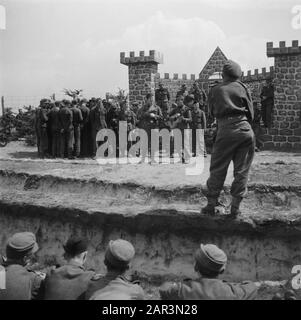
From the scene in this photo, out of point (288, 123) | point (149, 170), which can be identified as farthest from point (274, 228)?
point (288, 123)

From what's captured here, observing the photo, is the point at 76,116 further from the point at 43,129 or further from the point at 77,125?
the point at 43,129

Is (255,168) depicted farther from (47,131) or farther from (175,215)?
(47,131)

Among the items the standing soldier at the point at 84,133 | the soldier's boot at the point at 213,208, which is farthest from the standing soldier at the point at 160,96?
the soldier's boot at the point at 213,208

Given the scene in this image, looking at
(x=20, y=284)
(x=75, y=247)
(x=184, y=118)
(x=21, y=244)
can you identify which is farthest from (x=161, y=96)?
(x=20, y=284)

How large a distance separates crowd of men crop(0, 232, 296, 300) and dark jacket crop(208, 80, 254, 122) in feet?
8.00

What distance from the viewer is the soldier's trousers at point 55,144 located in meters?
14.9

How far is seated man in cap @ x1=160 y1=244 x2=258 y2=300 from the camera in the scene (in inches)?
133

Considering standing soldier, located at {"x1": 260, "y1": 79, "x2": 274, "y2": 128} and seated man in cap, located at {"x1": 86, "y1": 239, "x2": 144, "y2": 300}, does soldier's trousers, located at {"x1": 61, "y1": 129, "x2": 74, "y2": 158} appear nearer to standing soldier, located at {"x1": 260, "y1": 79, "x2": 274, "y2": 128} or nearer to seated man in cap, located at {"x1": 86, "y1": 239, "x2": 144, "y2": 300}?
standing soldier, located at {"x1": 260, "y1": 79, "x2": 274, "y2": 128}

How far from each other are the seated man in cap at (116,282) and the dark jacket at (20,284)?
0.45m

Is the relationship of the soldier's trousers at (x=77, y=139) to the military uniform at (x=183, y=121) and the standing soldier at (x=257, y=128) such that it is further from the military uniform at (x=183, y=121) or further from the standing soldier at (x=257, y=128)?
the standing soldier at (x=257, y=128)

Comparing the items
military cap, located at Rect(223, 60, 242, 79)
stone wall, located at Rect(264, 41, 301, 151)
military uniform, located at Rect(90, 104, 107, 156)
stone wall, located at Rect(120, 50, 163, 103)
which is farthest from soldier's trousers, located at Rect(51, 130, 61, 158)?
military cap, located at Rect(223, 60, 242, 79)

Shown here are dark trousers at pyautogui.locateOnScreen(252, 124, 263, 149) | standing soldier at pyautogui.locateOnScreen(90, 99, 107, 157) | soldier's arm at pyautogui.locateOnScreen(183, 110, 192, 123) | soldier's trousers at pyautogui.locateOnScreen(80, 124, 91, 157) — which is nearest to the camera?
soldier's arm at pyautogui.locateOnScreen(183, 110, 192, 123)

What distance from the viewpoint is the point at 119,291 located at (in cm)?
344
